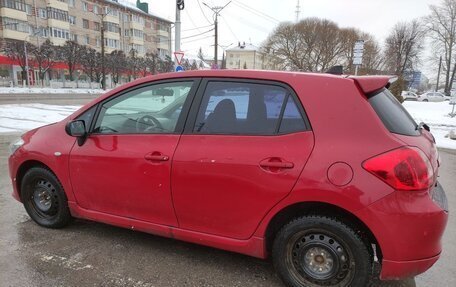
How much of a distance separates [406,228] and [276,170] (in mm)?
924

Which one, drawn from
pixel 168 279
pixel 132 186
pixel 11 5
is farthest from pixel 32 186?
pixel 11 5

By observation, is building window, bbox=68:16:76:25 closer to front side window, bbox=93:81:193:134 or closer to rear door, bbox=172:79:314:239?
front side window, bbox=93:81:193:134

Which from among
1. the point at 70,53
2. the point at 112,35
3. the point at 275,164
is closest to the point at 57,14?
the point at 112,35

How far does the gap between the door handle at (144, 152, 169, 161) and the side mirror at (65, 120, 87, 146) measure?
2.57ft

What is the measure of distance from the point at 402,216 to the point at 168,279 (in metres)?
1.83

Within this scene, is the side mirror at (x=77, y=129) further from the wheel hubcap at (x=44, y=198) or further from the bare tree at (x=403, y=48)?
the bare tree at (x=403, y=48)

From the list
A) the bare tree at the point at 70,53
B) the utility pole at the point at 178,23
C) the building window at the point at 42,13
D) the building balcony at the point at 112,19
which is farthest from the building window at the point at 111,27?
the utility pole at the point at 178,23

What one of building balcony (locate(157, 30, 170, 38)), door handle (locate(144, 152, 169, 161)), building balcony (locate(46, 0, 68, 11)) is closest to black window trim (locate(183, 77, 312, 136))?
door handle (locate(144, 152, 169, 161))

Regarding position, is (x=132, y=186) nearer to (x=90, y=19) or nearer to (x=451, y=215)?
(x=451, y=215)

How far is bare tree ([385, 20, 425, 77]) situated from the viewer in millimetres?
49562

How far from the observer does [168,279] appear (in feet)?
10.3

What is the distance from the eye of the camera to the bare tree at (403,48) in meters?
49.6

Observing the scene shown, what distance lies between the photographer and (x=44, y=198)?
4.10m

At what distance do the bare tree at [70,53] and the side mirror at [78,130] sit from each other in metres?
47.2
